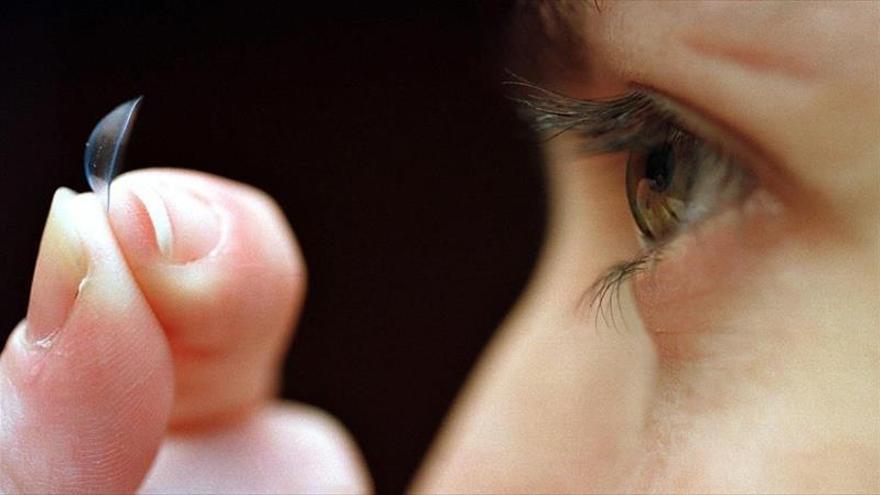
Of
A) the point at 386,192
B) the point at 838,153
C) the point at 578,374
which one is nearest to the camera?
the point at 838,153

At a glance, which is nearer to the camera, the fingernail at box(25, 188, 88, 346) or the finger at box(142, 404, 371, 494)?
the fingernail at box(25, 188, 88, 346)

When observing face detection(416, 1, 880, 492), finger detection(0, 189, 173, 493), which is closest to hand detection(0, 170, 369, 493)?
finger detection(0, 189, 173, 493)

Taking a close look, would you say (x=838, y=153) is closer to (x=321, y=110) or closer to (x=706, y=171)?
(x=706, y=171)

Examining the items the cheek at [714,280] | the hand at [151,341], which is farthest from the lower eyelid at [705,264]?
the hand at [151,341]

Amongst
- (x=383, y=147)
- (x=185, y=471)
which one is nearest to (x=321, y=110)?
(x=383, y=147)

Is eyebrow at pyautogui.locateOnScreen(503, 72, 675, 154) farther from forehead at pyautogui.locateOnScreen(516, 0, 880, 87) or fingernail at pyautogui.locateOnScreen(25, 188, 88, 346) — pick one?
fingernail at pyautogui.locateOnScreen(25, 188, 88, 346)

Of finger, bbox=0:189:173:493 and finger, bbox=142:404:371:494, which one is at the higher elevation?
finger, bbox=0:189:173:493

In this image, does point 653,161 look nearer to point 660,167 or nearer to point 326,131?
point 660,167
